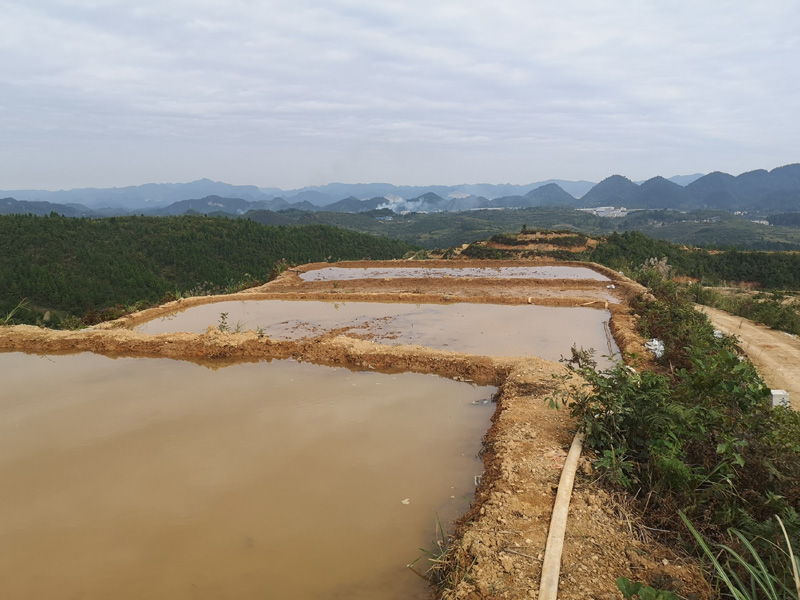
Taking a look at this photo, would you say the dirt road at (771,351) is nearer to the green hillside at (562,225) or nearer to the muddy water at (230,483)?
the muddy water at (230,483)

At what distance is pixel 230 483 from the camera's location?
13.3ft

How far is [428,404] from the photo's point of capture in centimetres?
581

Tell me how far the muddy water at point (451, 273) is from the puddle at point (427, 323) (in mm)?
4692

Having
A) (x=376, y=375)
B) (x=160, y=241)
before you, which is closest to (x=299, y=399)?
(x=376, y=375)

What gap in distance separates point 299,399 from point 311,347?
202 cm

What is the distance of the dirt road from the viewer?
7.36 metres

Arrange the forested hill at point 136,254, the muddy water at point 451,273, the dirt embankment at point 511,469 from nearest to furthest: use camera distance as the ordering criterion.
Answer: the dirt embankment at point 511,469 → the muddy water at point 451,273 → the forested hill at point 136,254

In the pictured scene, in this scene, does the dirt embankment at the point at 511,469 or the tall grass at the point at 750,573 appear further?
the dirt embankment at the point at 511,469

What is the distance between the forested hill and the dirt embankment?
65.0ft

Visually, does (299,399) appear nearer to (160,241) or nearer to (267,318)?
(267,318)

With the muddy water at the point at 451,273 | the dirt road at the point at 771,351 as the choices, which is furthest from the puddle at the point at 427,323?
the muddy water at the point at 451,273

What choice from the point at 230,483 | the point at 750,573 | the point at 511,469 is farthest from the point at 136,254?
the point at 750,573

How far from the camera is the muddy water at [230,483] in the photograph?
3.03 metres

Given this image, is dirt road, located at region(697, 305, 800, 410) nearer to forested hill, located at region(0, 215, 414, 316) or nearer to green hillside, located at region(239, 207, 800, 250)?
forested hill, located at region(0, 215, 414, 316)
